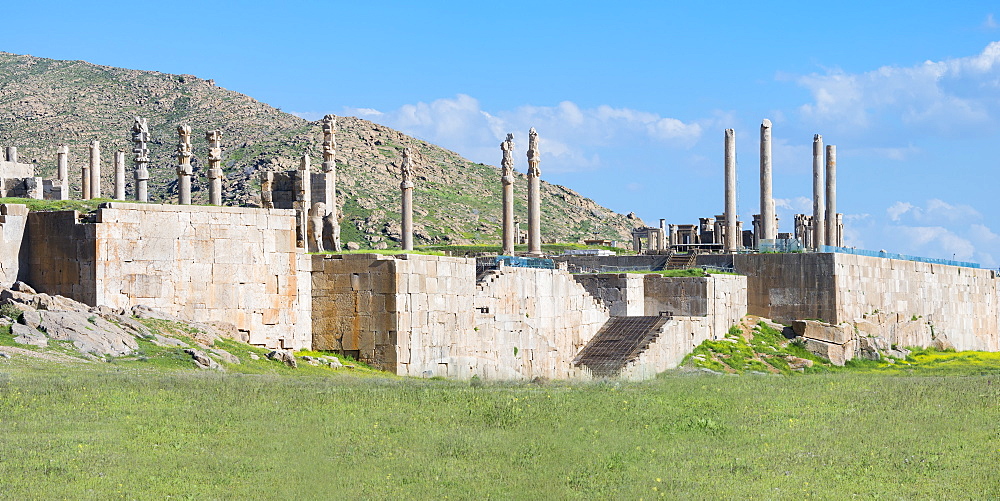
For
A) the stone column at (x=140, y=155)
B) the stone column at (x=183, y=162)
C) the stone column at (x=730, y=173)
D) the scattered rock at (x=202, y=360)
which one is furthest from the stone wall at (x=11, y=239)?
the stone column at (x=730, y=173)

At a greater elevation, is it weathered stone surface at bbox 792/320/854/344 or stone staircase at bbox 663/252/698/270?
stone staircase at bbox 663/252/698/270

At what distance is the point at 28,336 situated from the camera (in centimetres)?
2520

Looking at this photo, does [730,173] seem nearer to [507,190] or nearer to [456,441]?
[507,190]

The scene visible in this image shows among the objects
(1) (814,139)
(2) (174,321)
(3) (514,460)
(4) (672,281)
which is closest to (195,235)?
(2) (174,321)

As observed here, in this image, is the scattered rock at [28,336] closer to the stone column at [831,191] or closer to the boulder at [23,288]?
the boulder at [23,288]

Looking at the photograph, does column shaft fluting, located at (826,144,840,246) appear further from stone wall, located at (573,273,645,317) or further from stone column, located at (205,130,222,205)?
stone column, located at (205,130,222,205)

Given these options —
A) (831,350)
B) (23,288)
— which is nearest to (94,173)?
(23,288)

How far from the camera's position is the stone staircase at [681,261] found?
153 ft

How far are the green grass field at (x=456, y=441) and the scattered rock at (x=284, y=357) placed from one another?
4.51m

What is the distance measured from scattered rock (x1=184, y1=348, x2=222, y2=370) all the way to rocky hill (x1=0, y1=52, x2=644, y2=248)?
208 ft

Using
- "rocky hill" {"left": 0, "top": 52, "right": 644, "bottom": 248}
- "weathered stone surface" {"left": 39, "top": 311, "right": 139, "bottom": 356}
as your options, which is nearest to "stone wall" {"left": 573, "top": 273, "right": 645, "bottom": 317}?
"weathered stone surface" {"left": 39, "top": 311, "right": 139, "bottom": 356}

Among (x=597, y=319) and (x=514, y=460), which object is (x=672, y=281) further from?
(x=514, y=460)

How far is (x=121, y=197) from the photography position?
54281mm

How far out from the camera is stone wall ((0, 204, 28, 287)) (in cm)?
2998
